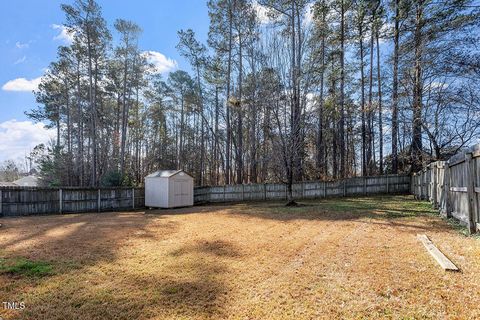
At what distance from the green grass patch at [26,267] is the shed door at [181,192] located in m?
10.0

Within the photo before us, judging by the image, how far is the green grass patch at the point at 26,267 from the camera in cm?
346

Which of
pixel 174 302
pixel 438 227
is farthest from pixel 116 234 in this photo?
pixel 438 227

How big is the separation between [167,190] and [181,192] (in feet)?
3.06

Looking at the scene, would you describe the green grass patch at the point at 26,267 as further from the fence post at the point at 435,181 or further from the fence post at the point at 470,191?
the fence post at the point at 435,181

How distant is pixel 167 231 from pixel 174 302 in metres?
3.96

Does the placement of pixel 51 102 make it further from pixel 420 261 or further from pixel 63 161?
pixel 420 261

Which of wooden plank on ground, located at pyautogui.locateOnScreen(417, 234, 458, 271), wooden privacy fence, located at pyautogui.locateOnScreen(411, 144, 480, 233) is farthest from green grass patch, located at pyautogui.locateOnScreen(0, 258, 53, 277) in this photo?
wooden privacy fence, located at pyautogui.locateOnScreen(411, 144, 480, 233)

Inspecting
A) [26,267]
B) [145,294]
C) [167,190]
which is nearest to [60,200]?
[167,190]

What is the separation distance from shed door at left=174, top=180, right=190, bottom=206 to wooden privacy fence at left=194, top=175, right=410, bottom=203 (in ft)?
9.66

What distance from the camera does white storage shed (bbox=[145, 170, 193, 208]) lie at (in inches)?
536

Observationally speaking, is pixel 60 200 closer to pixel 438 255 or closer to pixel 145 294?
pixel 145 294

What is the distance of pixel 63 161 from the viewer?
19531 millimetres

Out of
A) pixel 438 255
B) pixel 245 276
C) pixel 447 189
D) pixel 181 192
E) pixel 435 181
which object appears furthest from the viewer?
pixel 181 192

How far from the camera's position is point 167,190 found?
44.5 ft
